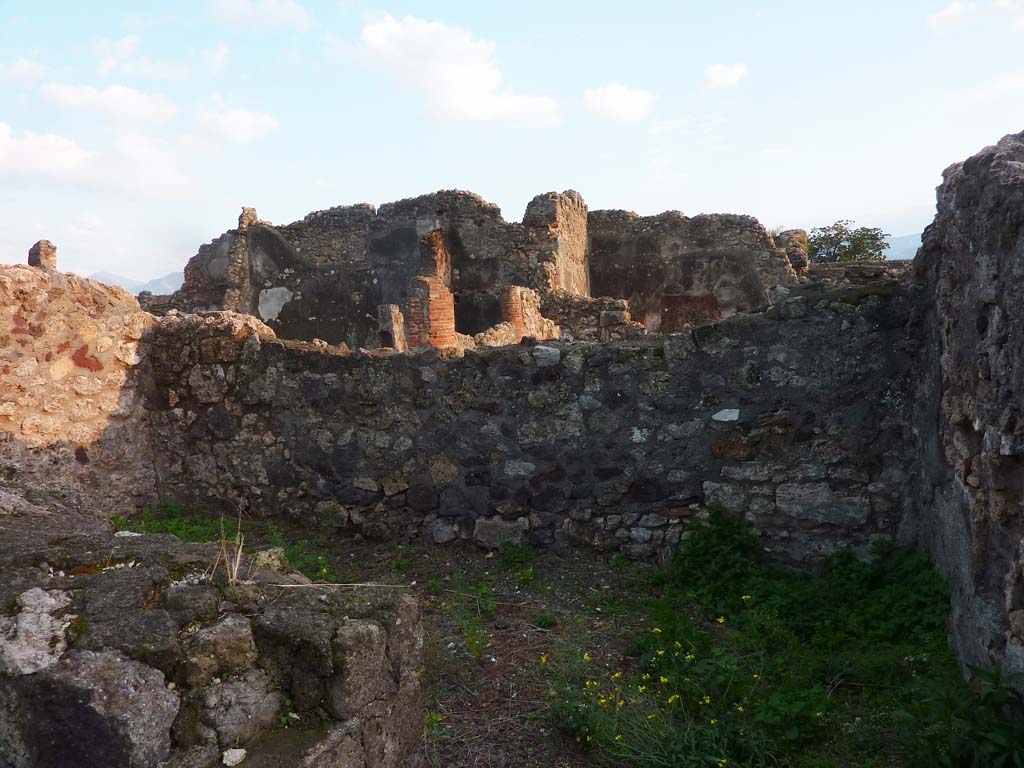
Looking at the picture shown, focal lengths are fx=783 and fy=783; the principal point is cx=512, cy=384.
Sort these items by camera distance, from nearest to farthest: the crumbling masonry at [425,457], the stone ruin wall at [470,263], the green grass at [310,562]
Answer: the crumbling masonry at [425,457], the green grass at [310,562], the stone ruin wall at [470,263]

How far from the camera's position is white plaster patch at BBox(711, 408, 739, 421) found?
14.9ft

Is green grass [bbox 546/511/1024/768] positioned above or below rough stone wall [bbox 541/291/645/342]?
below

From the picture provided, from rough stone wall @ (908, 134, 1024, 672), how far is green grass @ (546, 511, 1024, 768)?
230 millimetres

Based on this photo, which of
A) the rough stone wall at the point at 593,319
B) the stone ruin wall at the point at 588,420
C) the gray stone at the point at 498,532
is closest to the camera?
the stone ruin wall at the point at 588,420

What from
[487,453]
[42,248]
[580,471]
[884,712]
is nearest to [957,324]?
[884,712]

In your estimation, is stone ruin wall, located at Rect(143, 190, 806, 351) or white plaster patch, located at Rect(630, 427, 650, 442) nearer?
white plaster patch, located at Rect(630, 427, 650, 442)

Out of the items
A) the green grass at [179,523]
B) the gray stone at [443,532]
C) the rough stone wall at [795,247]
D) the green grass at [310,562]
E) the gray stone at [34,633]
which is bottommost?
the green grass at [310,562]

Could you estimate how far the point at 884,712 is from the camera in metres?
3.04

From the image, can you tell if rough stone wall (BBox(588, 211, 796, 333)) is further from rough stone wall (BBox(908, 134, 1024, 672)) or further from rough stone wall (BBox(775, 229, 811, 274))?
rough stone wall (BBox(908, 134, 1024, 672))

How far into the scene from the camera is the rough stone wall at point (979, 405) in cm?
273

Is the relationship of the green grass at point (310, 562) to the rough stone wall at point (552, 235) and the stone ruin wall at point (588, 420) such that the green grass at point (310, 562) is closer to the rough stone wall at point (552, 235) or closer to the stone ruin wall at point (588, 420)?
the stone ruin wall at point (588, 420)

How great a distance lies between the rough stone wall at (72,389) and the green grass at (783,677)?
11.6 feet

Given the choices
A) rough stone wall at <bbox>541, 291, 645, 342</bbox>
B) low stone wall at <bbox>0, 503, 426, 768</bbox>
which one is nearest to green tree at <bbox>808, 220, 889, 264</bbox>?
rough stone wall at <bbox>541, 291, 645, 342</bbox>

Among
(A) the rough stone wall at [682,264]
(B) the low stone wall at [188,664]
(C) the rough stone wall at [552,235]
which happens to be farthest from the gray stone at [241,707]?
(A) the rough stone wall at [682,264]
